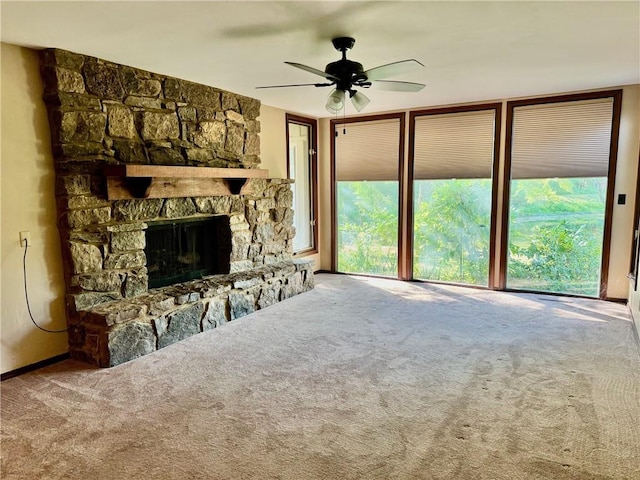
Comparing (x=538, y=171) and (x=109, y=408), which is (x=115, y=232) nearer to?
(x=109, y=408)

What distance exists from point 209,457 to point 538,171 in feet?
15.6

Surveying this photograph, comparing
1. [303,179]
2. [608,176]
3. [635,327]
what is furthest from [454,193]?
[635,327]

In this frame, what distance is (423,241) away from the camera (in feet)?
19.6

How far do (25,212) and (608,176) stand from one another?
5681mm

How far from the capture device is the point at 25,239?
315 centimetres

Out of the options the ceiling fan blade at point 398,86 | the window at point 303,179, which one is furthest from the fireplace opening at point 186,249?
the ceiling fan blade at point 398,86

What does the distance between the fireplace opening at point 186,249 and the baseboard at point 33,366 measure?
934mm

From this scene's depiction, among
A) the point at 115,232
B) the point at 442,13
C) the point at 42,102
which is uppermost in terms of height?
the point at 442,13

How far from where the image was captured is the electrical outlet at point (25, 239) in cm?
314

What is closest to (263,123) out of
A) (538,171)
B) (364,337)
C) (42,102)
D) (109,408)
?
(42,102)

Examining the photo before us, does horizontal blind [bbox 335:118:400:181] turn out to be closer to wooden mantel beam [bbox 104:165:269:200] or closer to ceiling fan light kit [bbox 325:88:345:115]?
wooden mantel beam [bbox 104:165:269:200]

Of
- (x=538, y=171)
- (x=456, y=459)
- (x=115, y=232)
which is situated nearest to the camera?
(x=456, y=459)

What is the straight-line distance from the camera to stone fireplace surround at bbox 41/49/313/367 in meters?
3.28

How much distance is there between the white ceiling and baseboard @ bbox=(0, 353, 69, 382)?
2.36 meters
